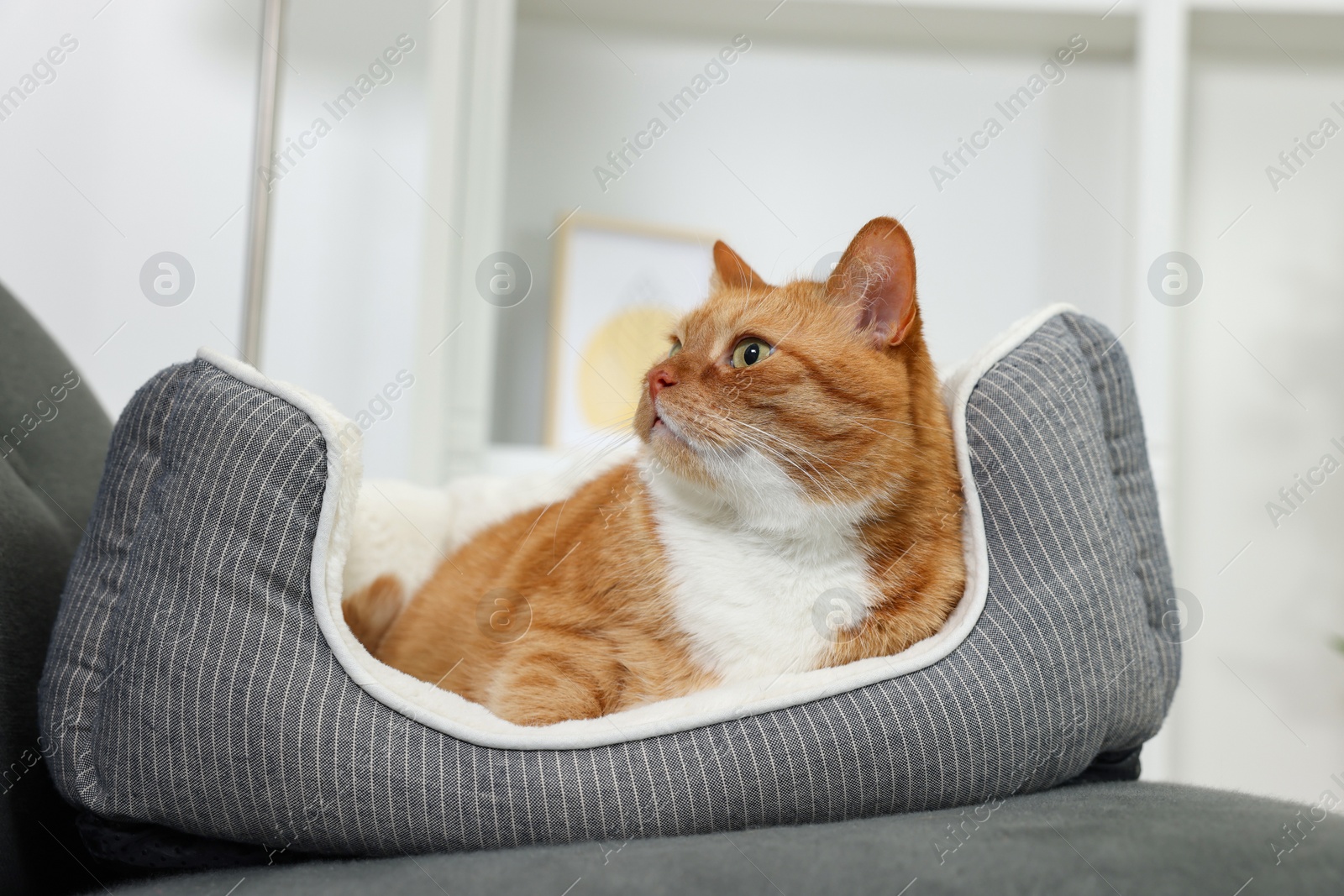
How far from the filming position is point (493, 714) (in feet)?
3.27

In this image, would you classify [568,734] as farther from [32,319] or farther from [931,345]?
[931,345]

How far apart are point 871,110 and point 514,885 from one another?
318cm

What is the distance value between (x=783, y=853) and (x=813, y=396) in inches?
19.9

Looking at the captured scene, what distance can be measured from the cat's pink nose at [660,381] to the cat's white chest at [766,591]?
0.17 metres

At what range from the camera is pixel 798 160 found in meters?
3.30

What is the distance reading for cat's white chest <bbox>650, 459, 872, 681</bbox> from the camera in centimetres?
103

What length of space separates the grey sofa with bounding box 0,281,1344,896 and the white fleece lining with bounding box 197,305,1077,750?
0.11 meters

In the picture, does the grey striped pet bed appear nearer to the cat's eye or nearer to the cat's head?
the cat's head

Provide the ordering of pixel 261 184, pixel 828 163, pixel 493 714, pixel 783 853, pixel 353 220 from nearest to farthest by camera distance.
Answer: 1. pixel 783 853
2. pixel 493 714
3. pixel 261 184
4. pixel 353 220
5. pixel 828 163

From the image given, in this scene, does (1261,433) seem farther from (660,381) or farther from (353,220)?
(353,220)

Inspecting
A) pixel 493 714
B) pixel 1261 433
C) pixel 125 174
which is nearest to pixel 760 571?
pixel 493 714

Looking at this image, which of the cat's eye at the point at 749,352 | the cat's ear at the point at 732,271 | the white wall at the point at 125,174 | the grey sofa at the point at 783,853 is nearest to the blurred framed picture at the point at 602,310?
the white wall at the point at 125,174

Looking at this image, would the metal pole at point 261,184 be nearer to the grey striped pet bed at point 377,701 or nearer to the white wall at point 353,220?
the white wall at point 353,220

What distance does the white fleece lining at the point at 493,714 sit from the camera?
861 mm
